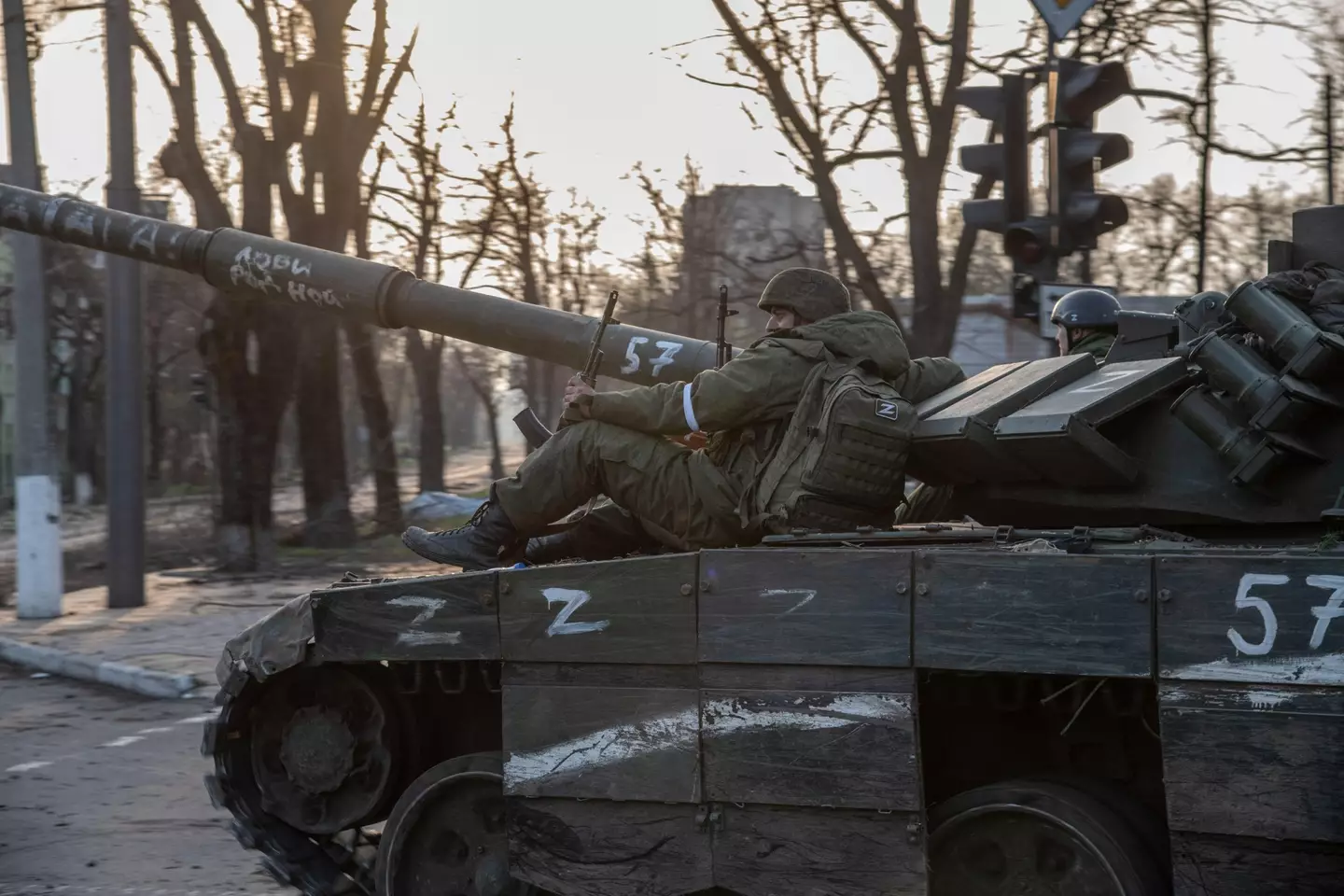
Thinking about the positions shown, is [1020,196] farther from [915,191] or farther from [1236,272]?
[1236,272]

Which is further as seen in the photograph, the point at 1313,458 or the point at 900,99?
the point at 900,99

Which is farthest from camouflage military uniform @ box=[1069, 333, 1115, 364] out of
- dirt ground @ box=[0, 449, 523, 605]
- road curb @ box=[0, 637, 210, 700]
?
dirt ground @ box=[0, 449, 523, 605]

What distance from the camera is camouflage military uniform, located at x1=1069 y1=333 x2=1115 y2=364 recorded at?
6680mm

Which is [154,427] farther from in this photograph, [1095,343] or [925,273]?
[1095,343]

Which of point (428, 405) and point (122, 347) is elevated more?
point (122, 347)

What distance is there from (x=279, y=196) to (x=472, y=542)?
43.9 ft

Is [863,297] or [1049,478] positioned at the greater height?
[863,297]

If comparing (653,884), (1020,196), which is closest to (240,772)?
(653,884)

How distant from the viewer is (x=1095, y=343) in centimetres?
673

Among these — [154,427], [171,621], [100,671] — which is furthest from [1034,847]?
[154,427]

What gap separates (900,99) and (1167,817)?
31.7 ft

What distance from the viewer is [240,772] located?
18.9 feet

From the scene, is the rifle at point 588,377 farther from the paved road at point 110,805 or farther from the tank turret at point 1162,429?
the paved road at point 110,805

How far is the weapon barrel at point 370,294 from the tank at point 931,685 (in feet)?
5.74
